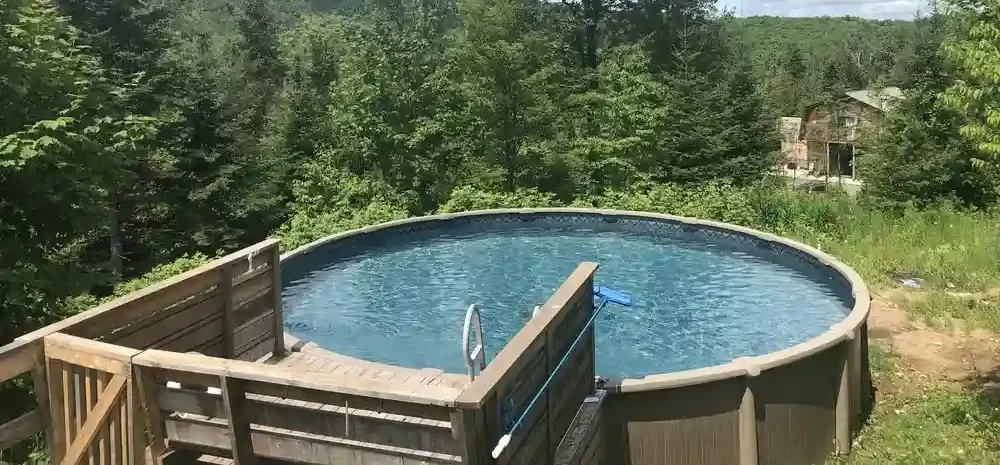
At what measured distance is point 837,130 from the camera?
29625mm

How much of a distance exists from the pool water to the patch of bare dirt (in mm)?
594

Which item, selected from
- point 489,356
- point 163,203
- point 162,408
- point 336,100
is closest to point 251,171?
point 163,203

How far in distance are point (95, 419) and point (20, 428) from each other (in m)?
0.45

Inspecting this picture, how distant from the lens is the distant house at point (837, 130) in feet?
90.0

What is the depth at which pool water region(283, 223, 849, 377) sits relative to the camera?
830 cm

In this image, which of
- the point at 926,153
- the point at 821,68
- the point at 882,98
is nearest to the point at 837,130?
the point at 882,98

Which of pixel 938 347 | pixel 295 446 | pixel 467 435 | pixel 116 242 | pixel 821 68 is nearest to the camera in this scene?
pixel 467 435

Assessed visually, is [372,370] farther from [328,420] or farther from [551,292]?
[551,292]

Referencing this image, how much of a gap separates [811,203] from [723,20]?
16.1 meters

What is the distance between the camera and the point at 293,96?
2447 cm

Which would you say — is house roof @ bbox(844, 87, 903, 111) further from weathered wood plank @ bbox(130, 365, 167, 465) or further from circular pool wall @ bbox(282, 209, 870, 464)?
weathered wood plank @ bbox(130, 365, 167, 465)

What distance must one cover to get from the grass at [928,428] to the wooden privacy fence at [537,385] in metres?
2.91

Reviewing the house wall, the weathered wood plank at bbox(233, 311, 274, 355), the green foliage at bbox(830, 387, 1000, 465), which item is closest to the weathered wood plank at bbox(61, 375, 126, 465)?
the weathered wood plank at bbox(233, 311, 274, 355)

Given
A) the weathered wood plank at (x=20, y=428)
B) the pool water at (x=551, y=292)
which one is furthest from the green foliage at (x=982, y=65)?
the weathered wood plank at (x=20, y=428)
